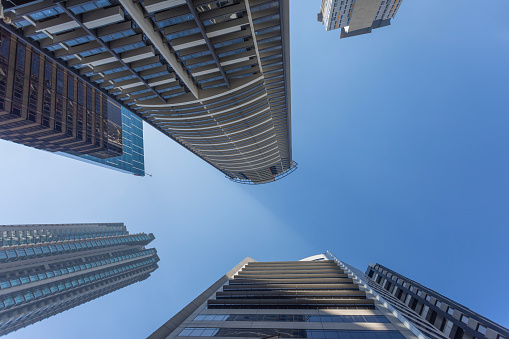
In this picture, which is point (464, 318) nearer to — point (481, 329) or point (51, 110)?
point (481, 329)

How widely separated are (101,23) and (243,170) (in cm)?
8952

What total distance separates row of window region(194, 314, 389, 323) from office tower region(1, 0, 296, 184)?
121ft

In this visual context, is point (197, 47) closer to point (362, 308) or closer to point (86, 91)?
point (362, 308)

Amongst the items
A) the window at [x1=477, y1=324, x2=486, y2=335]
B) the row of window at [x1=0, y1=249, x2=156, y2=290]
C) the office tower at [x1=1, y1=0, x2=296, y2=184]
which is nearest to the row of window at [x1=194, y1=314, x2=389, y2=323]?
the window at [x1=477, y1=324, x2=486, y2=335]

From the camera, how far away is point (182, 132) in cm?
7744

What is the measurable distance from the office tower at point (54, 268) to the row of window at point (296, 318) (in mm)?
83368

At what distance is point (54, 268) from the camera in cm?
10056

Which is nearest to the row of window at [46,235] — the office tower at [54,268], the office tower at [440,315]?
the office tower at [54,268]

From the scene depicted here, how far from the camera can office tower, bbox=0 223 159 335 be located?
84.3 metres

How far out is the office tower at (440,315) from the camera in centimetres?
3381

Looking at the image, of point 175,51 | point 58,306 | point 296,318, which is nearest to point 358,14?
point 175,51

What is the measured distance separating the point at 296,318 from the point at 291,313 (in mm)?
1788

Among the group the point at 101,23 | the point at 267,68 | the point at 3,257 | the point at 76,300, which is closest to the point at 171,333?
the point at 101,23

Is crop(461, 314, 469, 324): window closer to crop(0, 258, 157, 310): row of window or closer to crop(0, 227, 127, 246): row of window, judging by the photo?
crop(0, 258, 157, 310): row of window
